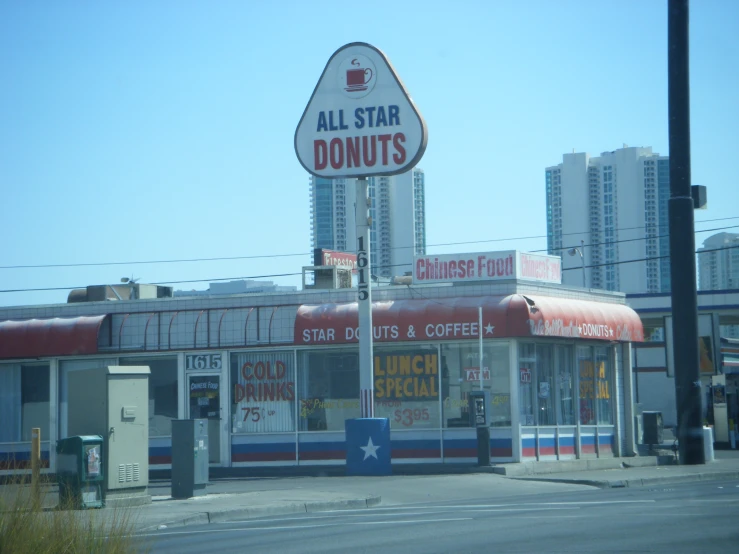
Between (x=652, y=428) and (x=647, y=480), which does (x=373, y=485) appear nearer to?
(x=647, y=480)

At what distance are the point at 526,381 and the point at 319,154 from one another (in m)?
7.53

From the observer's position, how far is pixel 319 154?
23719mm

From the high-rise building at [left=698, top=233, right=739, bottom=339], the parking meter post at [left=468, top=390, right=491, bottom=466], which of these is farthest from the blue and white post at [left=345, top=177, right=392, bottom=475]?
the high-rise building at [left=698, top=233, right=739, bottom=339]

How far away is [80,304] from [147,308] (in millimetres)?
2262

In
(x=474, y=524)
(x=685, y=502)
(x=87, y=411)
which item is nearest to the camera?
(x=474, y=524)

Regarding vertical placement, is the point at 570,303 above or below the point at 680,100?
below

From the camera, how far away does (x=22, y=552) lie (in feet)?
25.0

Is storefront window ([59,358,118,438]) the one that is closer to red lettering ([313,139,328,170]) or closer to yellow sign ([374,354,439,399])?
yellow sign ([374,354,439,399])

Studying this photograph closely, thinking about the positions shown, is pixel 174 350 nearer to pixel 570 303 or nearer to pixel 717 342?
pixel 570 303

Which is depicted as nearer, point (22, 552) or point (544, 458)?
point (22, 552)

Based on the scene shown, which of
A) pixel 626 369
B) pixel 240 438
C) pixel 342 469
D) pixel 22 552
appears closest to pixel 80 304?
pixel 240 438

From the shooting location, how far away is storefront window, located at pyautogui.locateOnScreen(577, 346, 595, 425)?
27.3 metres

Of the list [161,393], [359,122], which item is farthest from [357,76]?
[161,393]

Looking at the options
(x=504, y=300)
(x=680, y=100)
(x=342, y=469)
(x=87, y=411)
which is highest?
(x=680, y=100)
